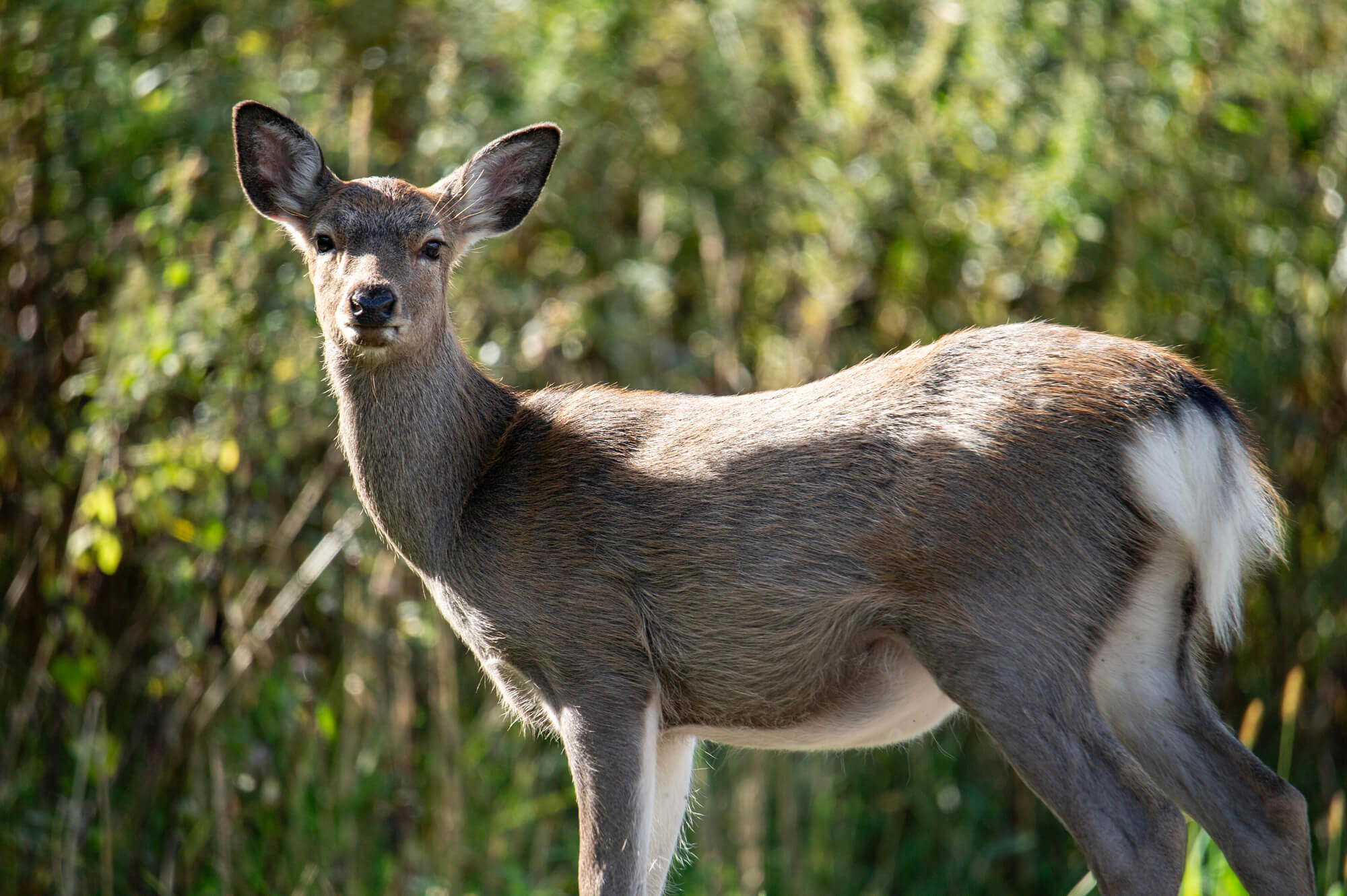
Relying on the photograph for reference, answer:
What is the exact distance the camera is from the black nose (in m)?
3.87

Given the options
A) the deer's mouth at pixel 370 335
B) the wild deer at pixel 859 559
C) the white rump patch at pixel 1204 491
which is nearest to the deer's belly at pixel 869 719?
the wild deer at pixel 859 559

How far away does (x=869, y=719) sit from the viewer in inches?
154

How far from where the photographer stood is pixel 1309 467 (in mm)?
7012

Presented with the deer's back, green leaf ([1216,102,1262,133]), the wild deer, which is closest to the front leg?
the wild deer

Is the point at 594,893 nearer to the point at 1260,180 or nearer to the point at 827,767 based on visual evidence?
the point at 827,767

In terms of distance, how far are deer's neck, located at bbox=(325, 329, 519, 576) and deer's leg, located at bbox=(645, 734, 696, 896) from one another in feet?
2.95

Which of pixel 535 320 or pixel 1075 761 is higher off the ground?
pixel 1075 761

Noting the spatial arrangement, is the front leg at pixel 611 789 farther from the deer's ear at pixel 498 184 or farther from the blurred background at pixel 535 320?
the blurred background at pixel 535 320

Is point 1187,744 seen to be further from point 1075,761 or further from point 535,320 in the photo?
point 535,320

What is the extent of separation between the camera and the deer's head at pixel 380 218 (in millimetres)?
3982

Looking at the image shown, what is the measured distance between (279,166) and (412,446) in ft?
3.43

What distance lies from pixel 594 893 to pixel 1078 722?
132cm

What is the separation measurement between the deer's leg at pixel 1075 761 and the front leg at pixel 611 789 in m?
0.81

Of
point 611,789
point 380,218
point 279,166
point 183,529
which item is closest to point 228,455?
point 183,529
